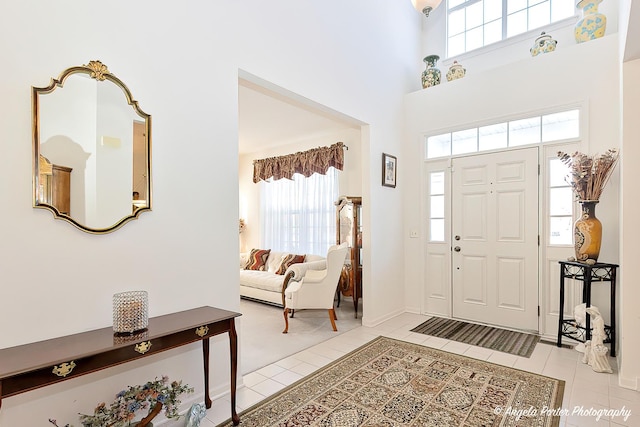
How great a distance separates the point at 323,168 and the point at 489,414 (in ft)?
13.5

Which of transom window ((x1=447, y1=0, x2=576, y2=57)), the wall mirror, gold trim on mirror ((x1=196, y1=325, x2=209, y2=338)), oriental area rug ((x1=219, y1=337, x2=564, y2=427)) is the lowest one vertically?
oriental area rug ((x1=219, y1=337, x2=564, y2=427))

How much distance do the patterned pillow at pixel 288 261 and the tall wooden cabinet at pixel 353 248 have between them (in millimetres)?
786

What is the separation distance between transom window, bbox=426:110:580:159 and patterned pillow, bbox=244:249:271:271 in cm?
316

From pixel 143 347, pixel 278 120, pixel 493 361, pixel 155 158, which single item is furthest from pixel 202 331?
pixel 278 120

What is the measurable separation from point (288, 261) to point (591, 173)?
397 centimetres

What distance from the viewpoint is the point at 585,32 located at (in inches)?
138

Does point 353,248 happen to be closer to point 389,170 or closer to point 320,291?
point 320,291

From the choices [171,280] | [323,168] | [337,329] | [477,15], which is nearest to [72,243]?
[171,280]

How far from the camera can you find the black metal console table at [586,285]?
2.99 meters

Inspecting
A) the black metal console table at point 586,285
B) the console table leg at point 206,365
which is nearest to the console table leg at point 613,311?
the black metal console table at point 586,285

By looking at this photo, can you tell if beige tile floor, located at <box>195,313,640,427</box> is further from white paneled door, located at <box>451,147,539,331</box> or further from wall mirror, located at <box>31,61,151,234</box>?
wall mirror, located at <box>31,61,151,234</box>

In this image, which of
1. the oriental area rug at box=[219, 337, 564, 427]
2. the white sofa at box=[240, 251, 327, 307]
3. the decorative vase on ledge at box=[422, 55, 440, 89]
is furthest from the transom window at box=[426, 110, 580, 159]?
the oriental area rug at box=[219, 337, 564, 427]

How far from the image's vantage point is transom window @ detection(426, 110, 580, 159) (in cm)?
351

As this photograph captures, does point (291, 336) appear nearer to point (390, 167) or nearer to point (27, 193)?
point (390, 167)
